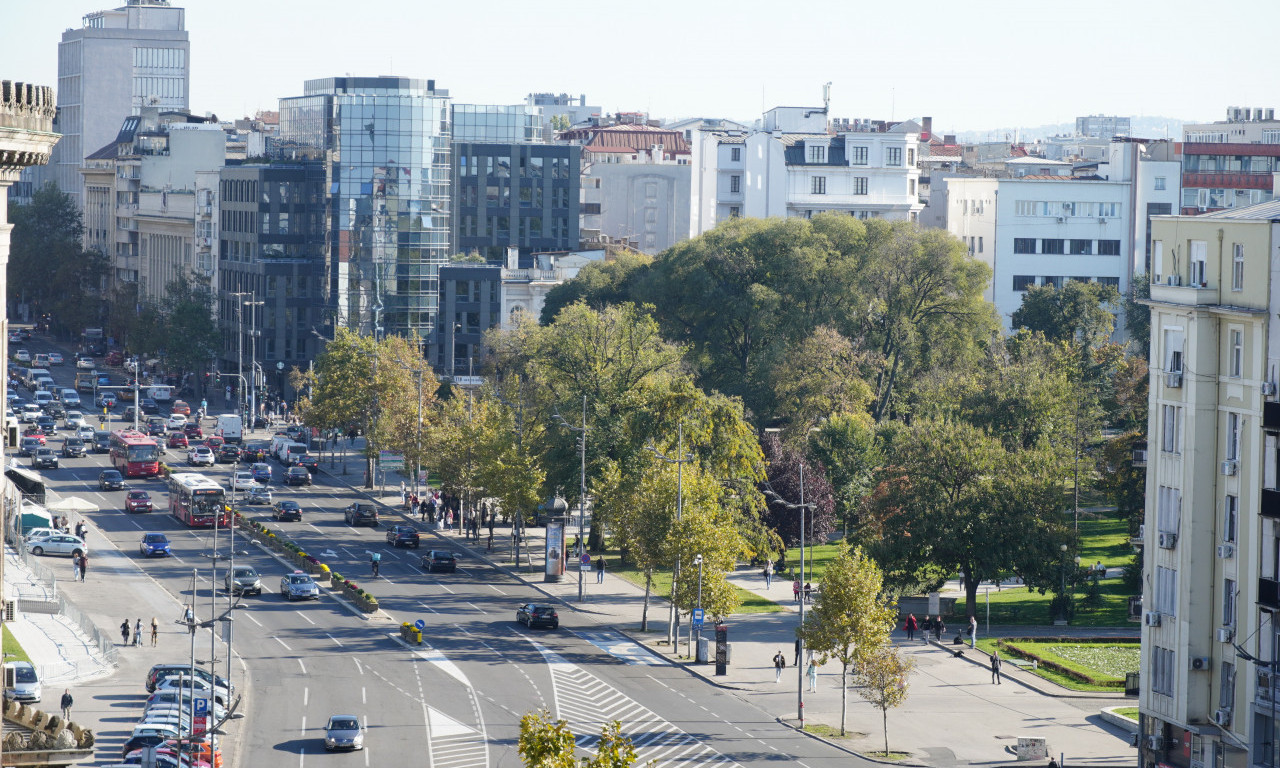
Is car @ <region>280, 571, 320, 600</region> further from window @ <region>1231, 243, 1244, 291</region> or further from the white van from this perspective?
the white van

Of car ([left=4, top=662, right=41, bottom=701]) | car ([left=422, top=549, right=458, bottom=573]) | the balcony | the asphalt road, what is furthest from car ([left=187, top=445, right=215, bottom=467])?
the balcony

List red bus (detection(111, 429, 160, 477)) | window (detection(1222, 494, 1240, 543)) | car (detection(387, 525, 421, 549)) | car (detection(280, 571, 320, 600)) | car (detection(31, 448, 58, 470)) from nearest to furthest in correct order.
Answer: window (detection(1222, 494, 1240, 543)) < car (detection(280, 571, 320, 600)) < car (detection(387, 525, 421, 549)) < red bus (detection(111, 429, 160, 477)) < car (detection(31, 448, 58, 470))

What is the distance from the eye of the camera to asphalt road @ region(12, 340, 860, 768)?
196ft

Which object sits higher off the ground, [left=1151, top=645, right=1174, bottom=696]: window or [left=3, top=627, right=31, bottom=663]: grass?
[left=1151, top=645, right=1174, bottom=696]: window

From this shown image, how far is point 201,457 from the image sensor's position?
404 ft

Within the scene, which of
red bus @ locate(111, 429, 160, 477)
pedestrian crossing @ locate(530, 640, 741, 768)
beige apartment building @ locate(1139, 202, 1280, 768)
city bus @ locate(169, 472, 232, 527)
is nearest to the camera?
beige apartment building @ locate(1139, 202, 1280, 768)

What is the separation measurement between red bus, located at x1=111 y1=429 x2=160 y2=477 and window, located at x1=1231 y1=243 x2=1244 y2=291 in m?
85.5

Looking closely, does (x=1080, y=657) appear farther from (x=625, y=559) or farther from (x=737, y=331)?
(x=737, y=331)

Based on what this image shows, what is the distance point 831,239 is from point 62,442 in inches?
2336

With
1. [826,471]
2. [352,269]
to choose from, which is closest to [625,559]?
[826,471]

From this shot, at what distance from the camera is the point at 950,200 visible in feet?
558

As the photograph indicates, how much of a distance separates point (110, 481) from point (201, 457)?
8.57 metres

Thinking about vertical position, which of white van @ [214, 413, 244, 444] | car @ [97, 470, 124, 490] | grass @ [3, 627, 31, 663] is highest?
white van @ [214, 413, 244, 444]

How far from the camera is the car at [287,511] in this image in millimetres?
106062
